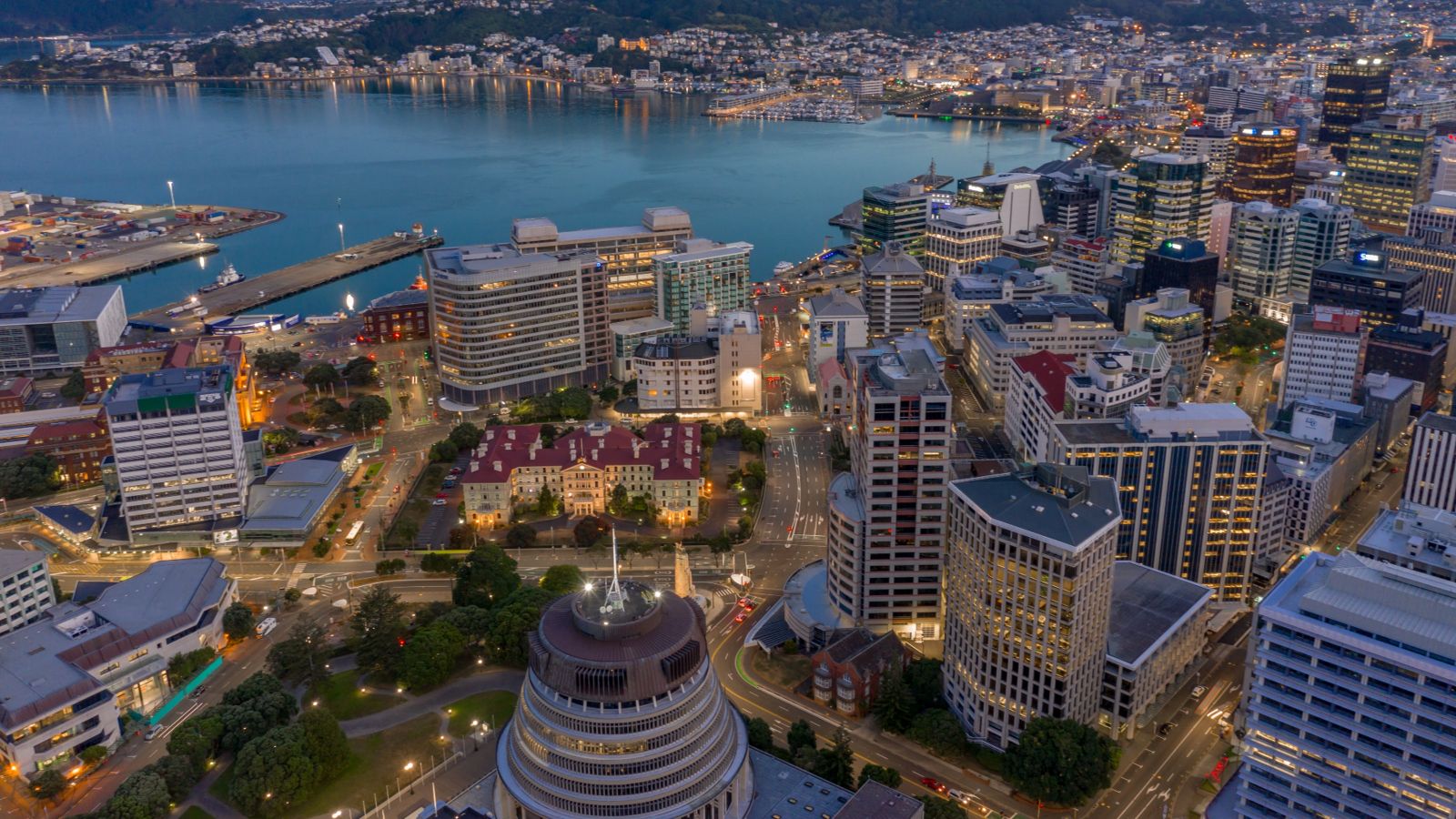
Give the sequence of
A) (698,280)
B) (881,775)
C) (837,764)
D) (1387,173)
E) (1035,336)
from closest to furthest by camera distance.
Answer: (881,775)
(837,764)
(1035,336)
(698,280)
(1387,173)

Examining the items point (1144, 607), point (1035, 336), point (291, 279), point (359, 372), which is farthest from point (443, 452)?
point (291, 279)

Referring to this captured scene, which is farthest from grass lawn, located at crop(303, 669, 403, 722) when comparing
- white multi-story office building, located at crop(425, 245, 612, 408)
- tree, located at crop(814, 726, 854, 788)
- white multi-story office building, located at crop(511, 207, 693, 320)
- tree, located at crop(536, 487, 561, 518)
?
white multi-story office building, located at crop(511, 207, 693, 320)

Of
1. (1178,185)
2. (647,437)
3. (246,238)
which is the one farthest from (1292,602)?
(246,238)

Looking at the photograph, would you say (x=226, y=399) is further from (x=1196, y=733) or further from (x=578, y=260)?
(x=1196, y=733)

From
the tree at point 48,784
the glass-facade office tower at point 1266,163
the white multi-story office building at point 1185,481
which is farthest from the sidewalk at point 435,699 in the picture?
the glass-facade office tower at point 1266,163

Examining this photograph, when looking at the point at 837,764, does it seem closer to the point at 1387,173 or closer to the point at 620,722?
the point at 620,722

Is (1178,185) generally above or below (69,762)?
above

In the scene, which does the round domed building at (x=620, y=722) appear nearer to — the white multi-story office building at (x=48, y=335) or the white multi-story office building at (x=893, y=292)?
the white multi-story office building at (x=893, y=292)
